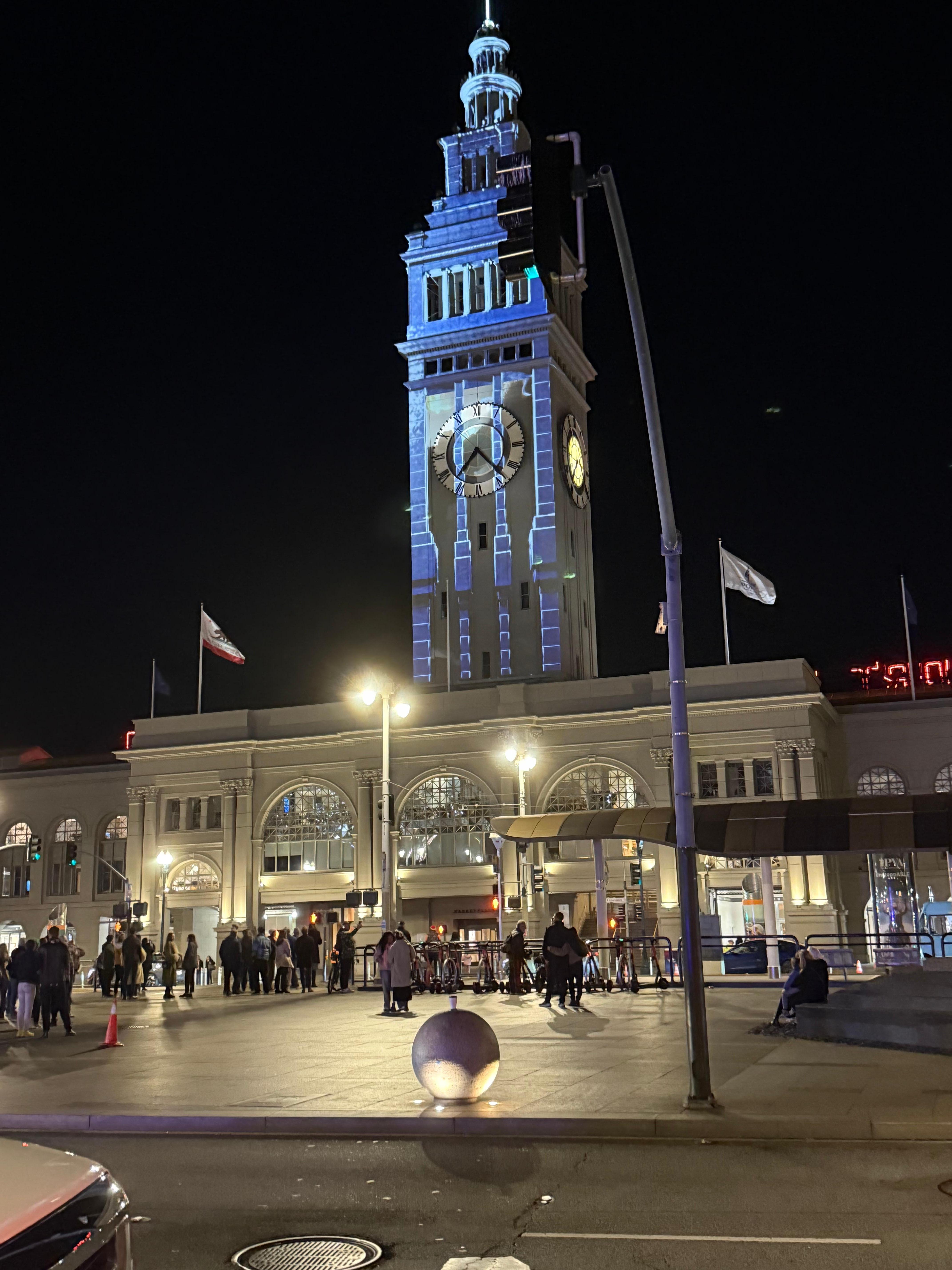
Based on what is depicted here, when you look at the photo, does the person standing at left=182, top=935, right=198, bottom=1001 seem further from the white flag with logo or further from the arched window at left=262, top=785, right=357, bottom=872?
the white flag with logo

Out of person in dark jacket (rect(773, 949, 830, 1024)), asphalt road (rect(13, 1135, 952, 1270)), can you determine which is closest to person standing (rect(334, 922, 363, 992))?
person in dark jacket (rect(773, 949, 830, 1024))

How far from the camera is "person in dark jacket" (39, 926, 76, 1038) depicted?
79.5ft

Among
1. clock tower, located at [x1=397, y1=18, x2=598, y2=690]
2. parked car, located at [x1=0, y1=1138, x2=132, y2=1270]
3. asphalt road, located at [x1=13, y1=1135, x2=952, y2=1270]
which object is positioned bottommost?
asphalt road, located at [x1=13, y1=1135, x2=952, y2=1270]

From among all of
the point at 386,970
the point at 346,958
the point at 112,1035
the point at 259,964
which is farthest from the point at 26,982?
the point at 346,958

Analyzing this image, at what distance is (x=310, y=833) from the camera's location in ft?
188

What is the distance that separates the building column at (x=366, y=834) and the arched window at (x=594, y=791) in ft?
25.8

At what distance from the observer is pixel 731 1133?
37.4ft

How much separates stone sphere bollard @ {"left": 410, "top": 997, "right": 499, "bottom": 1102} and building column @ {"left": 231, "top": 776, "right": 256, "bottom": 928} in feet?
146

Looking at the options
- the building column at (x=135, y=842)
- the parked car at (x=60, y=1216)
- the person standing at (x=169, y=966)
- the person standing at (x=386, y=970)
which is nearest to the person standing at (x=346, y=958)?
the person standing at (x=169, y=966)

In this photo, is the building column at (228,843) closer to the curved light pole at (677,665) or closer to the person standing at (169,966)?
the person standing at (169,966)

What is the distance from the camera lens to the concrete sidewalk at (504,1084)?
465 inches

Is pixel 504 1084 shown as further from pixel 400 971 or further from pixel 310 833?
pixel 310 833

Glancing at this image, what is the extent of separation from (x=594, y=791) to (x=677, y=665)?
40.3 m

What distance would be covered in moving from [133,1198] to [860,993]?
12.8 meters
